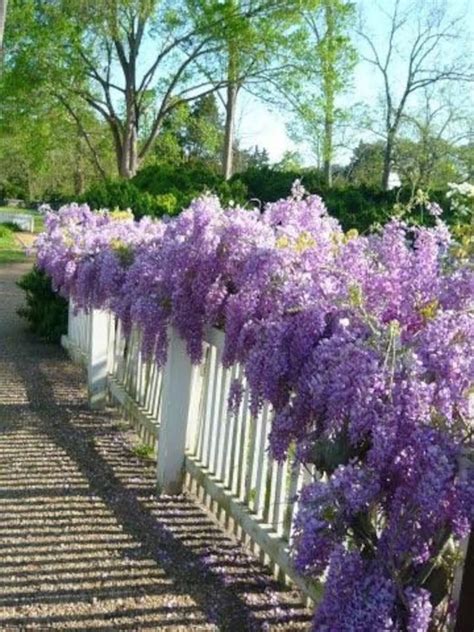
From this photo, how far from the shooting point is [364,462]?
2471 millimetres

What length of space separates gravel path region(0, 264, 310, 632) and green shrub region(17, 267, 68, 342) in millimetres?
3944

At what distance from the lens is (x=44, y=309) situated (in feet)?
34.9

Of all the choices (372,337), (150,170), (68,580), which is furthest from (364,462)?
(150,170)

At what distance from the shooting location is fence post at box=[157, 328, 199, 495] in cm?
506

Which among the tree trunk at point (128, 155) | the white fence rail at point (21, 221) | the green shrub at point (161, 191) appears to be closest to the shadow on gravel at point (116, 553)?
the green shrub at point (161, 191)

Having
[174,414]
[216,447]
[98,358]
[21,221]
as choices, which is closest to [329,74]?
[21,221]

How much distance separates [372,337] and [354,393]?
276 millimetres

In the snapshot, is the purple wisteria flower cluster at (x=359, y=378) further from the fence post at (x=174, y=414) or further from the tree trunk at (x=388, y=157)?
the tree trunk at (x=388, y=157)

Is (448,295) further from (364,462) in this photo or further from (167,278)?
(167,278)

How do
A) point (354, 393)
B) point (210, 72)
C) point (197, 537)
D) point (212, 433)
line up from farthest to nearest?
point (210, 72), point (212, 433), point (197, 537), point (354, 393)

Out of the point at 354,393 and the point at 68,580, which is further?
the point at 68,580

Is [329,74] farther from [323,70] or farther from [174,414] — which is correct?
[174,414]

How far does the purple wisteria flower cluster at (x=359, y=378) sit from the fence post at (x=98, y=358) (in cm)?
299

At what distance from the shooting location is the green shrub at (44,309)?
1043cm
